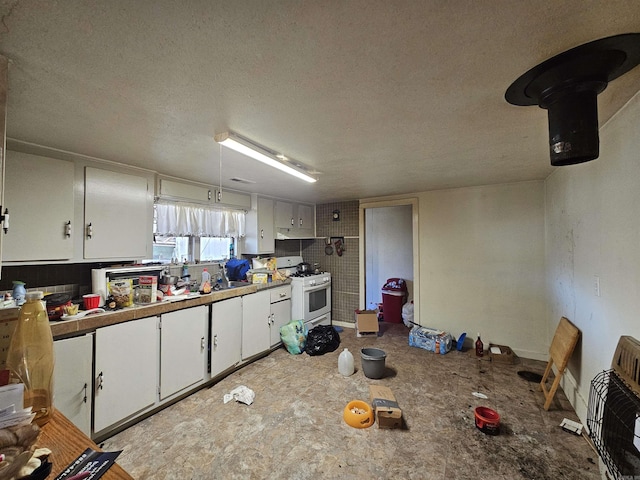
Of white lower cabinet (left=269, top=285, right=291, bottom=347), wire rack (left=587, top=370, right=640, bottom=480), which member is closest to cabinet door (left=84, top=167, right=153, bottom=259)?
white lower cabinet (left=269, top=285, right=291, bottom=347)

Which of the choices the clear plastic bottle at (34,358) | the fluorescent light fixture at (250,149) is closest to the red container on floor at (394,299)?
the fluorescent light fixture at (250,149)

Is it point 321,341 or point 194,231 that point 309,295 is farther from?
point 194,231

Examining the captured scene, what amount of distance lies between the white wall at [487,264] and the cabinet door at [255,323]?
233cm

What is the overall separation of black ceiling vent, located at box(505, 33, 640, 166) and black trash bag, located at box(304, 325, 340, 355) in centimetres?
310

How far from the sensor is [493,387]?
2.72 meters

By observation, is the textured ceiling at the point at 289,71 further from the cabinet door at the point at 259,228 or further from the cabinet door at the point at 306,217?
the cabinet door at the point at 306,217

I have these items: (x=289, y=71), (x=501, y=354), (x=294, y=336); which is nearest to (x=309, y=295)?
(x=294, y=336)

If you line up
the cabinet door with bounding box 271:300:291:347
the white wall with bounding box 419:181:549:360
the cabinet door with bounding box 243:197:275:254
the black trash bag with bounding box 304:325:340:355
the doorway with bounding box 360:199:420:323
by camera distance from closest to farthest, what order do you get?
the white wall with bounding box 419:181:549:360 → the black trash bag with bounding box 304:325:340:355 → the cabinet door with bounding box 271:300:291:347 → the cabinet door with bounding box 243:197:275:254 → the doorway with bounding box 360:199:420:323

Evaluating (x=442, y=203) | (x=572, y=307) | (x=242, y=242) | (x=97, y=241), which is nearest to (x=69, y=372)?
(x=97, y=241)

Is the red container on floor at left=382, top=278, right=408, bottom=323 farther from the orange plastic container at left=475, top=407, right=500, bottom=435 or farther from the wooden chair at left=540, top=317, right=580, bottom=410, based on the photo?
the orange plastic container at left=475, top=407, right=500, bottom=435

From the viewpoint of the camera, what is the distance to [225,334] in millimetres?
2984

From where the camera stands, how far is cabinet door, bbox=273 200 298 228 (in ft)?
14.1

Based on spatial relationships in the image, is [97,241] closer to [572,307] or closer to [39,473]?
[39,473]

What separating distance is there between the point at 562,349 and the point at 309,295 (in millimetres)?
2974
